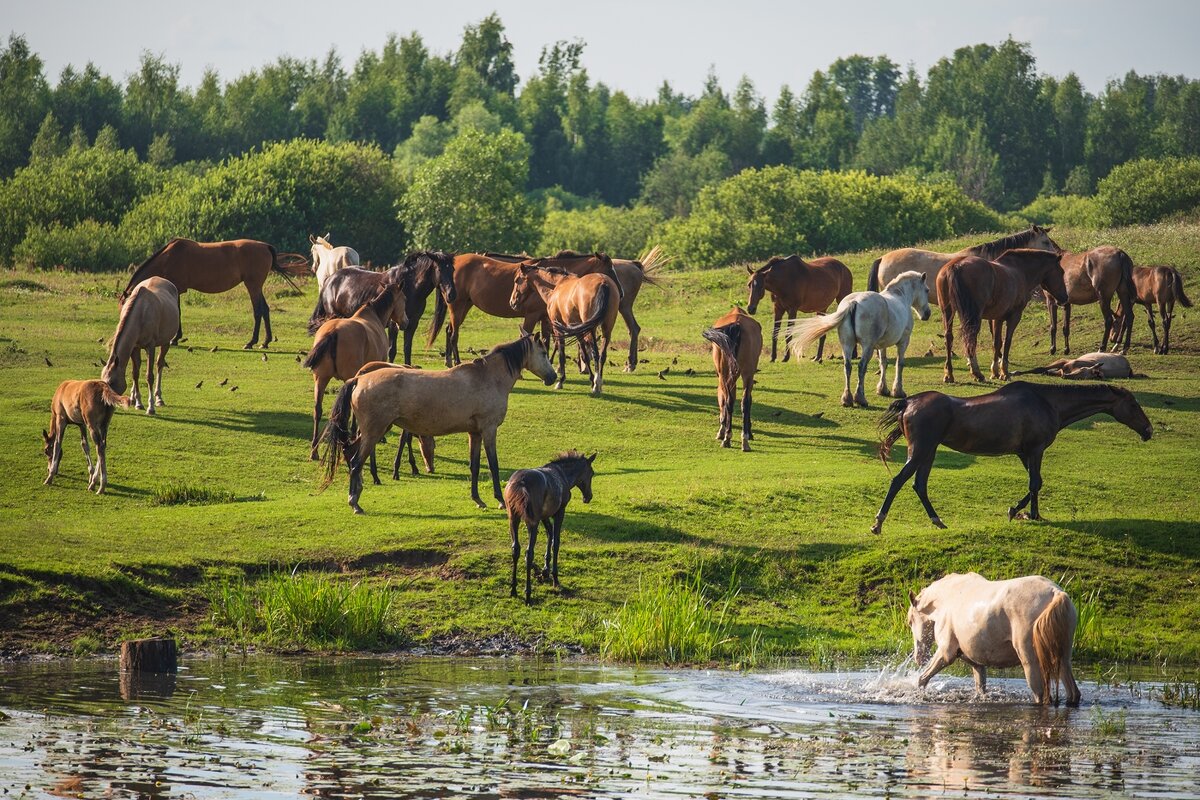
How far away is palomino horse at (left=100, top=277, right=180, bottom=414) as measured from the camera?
20.2 metres

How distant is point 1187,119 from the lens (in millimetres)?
134125

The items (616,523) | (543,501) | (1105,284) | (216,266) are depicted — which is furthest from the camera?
(1105,284)

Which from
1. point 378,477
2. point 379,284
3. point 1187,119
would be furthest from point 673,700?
point 1187,119

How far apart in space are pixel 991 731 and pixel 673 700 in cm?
237

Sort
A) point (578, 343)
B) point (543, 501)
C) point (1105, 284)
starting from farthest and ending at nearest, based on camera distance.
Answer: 1. point (1105, 284)
2. point (578, 343)
3. point (543, 501)

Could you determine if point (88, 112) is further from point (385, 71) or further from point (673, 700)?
point (673, 700)

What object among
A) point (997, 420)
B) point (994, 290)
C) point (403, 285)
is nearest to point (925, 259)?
point (994, 290)

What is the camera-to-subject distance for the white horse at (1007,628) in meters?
10.1

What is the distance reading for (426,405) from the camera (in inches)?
638

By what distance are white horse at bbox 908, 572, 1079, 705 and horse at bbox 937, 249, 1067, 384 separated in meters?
14.2

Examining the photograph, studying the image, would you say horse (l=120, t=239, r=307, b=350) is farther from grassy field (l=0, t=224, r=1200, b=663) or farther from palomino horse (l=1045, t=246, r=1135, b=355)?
palomino horse (l=1045, t=246, r=1135, b=355)

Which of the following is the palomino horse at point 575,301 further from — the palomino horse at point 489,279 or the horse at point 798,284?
the horse at point 798,284

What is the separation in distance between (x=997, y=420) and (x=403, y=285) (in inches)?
498

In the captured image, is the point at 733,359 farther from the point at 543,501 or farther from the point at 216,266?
the point at 216,266
